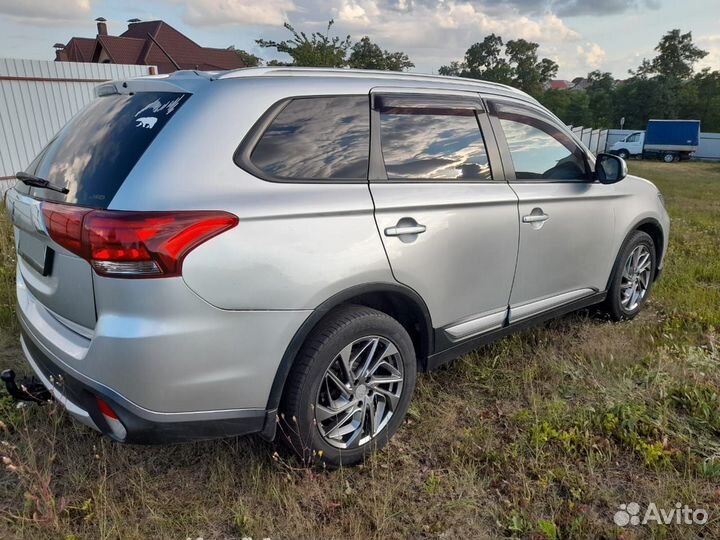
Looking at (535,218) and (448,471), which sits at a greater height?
(535,218)

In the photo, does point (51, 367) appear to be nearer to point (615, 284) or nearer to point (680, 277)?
point (615, 284)

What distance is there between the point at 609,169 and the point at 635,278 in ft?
3.74

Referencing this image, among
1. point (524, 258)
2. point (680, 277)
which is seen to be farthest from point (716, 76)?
point (524, 258)

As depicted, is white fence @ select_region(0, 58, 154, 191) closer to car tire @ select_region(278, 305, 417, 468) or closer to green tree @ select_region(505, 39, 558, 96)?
car tire @ select_region(278, 305, 417, 468)

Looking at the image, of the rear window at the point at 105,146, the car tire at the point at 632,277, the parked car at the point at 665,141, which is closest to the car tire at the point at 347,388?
the rear window at the point at 105,146

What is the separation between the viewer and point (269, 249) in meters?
1.97

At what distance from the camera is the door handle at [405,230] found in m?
2.36

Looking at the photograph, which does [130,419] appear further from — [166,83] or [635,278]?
[635,278]

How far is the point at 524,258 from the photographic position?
121 inches

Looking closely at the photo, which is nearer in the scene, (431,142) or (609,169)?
(431,142)

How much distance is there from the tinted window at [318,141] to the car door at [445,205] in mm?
82

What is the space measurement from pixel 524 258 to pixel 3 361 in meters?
3.45

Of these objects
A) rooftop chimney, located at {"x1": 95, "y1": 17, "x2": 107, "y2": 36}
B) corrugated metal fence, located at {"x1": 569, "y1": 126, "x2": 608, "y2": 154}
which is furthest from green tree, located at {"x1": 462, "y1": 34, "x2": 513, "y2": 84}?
rooftop chimney, located at {"x1": 95, "y1": 17, "x2": 107, "y2": 36}

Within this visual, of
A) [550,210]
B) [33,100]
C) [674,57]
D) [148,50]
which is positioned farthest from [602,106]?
[550,210]
